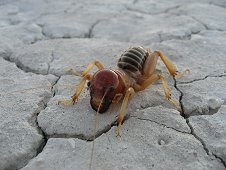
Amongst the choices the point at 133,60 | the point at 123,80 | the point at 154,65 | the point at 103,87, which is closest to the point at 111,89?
the point at 103,87

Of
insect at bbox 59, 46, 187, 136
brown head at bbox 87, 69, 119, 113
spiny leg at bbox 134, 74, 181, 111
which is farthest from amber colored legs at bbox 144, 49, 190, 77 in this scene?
brown head at bbox 87, 69, 119, 113

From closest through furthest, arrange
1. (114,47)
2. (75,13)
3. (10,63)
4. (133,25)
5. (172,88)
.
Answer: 1. (172,88)
2. (10,63)
3. (114,47)
4. (133,25)
5. (75,13)

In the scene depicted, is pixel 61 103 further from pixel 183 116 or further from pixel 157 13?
pixel 157 13

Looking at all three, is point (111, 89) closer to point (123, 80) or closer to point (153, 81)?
point (123, 80)

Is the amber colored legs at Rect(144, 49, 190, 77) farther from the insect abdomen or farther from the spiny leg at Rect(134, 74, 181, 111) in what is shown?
the spiny leg at Rect(134, 74, 181, 111)

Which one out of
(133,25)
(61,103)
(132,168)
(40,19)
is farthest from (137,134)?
(40,19)

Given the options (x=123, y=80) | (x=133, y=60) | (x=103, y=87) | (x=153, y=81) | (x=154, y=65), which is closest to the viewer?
(x=103, y=87)

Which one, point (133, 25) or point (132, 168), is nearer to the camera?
point (132, 168)
